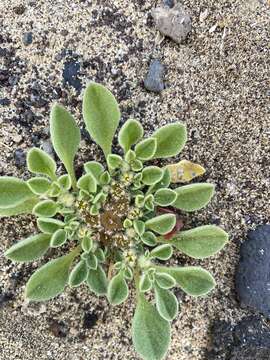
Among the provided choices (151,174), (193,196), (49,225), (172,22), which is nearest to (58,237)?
(49,225)

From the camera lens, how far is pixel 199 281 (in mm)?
2500

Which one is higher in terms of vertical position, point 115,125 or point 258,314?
point 115,125

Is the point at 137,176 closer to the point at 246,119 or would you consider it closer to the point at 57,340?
the point at 246,119

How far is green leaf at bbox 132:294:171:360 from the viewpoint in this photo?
8.18 ft

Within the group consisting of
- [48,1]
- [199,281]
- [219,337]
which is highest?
[48,1]

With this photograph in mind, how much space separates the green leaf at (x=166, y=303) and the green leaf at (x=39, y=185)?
1.76 feet

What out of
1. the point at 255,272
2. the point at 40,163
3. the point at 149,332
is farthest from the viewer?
the point at 255,272

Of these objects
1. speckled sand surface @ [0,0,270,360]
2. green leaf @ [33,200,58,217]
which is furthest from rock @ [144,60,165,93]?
green leaf @ [33,200,58,217]

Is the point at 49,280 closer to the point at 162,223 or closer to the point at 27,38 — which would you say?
the point at 162,223

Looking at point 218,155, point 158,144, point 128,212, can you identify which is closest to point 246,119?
point 218,155

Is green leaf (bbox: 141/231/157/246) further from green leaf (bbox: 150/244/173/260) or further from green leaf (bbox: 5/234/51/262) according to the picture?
green leaf (bbox: 5/234/51/262)

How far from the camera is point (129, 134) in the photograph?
98.0 inches

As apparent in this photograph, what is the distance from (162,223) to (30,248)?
473 mm

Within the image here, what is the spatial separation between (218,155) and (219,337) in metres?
0.71
